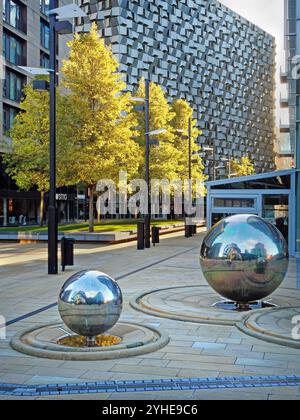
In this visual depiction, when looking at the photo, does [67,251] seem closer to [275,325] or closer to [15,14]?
[275,325]

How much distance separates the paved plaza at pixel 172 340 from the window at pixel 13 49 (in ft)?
115

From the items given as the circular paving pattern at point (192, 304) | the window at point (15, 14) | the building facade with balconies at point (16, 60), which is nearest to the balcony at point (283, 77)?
the building facade with balconies at point (16, 60)

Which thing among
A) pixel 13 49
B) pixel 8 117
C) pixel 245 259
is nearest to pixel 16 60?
pixel 13 49

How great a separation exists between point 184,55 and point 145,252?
80.7m

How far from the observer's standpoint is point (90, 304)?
24.3 feet

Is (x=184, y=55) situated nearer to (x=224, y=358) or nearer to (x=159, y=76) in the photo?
(x=159, y=76)

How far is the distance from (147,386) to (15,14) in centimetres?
4825

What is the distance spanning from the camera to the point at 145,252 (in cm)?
2409

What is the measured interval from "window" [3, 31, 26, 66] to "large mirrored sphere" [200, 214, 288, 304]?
136 ft

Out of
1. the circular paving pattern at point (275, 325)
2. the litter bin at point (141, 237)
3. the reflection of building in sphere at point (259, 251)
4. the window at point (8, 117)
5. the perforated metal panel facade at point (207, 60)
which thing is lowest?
the circular paving pattern at point (275, 325)

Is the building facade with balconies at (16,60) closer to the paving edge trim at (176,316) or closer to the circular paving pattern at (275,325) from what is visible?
the paving edge trim at (176,316)

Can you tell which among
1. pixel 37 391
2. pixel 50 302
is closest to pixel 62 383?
pixel 37 391

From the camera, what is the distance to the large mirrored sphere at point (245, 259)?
976cm

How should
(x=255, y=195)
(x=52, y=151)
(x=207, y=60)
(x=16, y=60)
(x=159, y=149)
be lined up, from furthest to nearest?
(x=207, y=60)
(x=16, y=60)
(x=159, y=149)
(x=255, y=195)
(x=52, y=151)
